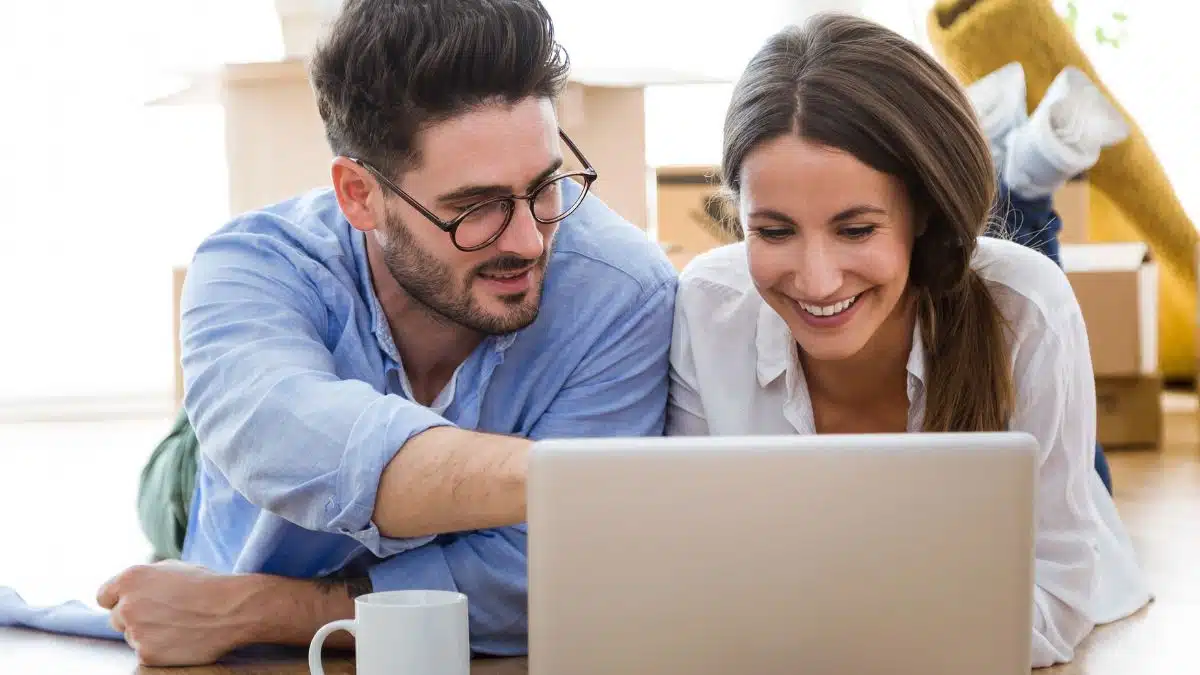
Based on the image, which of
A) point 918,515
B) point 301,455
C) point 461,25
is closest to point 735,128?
point 461,25

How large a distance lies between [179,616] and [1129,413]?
3.07 metres

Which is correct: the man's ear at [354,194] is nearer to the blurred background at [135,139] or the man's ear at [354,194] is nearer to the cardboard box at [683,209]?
the cardboard box at [683,209]

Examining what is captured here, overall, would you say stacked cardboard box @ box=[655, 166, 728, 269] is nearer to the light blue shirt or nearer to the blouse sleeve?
the light blue shirt

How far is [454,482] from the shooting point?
1336 millimetres

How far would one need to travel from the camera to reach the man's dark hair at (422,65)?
1603mm

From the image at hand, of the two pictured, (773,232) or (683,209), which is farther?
(683,209)

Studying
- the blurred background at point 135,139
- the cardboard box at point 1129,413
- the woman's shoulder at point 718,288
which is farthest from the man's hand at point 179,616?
the blurred background at point 135,139

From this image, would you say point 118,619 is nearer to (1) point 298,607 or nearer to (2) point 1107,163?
(1) point 298,607

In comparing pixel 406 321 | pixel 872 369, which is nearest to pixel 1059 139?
pixel 872 369

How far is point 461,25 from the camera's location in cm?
162

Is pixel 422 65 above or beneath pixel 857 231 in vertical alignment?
above

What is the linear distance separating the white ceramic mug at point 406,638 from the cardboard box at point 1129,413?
303cm

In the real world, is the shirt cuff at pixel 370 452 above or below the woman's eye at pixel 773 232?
below

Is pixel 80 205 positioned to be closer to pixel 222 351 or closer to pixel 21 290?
pixel 21 290
